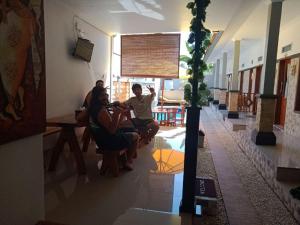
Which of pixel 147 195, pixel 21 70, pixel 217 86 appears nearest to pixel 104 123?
pixel 147 195

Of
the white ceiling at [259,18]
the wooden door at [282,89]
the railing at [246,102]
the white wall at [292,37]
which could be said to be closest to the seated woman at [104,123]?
the white ceiling at [259,18]

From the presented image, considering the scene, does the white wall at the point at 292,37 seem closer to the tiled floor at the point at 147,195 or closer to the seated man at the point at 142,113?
the tiled floor at the point at 147,195

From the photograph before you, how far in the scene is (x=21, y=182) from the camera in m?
1.35

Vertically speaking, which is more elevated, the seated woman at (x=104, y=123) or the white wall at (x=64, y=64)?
the white wall at (x=64, y=64)

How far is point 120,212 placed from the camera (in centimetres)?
207

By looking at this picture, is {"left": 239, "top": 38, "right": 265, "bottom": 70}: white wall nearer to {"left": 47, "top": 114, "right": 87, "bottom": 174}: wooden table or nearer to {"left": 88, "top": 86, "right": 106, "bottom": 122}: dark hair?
{"left": 88, "top": 86, "right": 106, "bottom": 122}: dark hair

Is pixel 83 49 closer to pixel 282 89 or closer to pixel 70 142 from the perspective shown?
pixel 70 142

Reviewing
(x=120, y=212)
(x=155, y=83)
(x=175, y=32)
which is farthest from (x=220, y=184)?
(x=155, y=83)

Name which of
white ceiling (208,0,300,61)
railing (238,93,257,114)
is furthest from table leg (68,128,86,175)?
railing (238,93,257,114)

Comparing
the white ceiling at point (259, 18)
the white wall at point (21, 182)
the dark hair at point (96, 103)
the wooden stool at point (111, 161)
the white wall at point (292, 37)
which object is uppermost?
the white ceiling at point (259, 18)

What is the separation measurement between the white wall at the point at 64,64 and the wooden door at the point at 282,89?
4930 millimetres

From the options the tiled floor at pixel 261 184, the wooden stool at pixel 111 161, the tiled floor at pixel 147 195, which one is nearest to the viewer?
the tiled floor at pixel 147 195

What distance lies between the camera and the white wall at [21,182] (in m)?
1.23

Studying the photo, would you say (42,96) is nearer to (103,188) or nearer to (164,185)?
(103,188)
